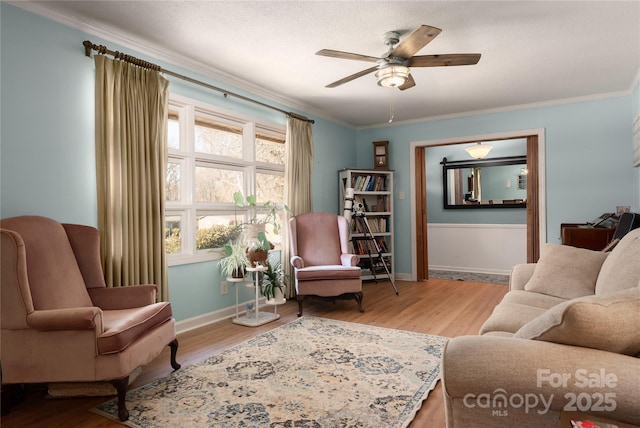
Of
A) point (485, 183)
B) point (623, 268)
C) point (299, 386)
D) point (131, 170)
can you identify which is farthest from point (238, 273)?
point (485, 183)

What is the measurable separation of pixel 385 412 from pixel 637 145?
3895 millimetres

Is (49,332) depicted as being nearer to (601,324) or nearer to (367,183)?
(601,324)

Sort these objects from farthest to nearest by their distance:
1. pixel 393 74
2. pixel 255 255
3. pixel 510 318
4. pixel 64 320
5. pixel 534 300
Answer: pixel 255 255 → pixel 393 74 → pixel 534 300 → pixel 510 318 → pixel 64 320

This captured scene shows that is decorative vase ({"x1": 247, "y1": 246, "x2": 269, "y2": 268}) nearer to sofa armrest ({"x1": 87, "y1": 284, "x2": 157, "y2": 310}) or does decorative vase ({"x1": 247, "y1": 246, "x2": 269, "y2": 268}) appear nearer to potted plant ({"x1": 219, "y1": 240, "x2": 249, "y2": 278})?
potted plant ({"x1": 219, "y1": 240, "x2": 249, "y2": 278})

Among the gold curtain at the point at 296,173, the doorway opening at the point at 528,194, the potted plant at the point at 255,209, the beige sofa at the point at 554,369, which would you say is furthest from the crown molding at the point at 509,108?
the beige sofa at the point at 554,369

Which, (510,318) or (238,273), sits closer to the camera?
(510,318)

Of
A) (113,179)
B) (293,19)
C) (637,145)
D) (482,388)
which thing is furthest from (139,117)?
(637,145)

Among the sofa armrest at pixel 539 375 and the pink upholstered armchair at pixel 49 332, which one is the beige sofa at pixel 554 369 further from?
the pink upholstered armchair at pixel 49 332

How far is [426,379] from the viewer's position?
7.70 ft

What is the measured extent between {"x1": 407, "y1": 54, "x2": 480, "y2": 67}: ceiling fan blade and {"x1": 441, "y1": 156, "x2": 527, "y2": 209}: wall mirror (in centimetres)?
428

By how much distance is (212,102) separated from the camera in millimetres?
3734

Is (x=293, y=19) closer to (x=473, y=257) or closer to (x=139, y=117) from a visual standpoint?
(x=139, y=117)

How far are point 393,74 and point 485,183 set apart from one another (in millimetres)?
4454

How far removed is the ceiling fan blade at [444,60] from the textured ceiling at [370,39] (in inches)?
10.7
